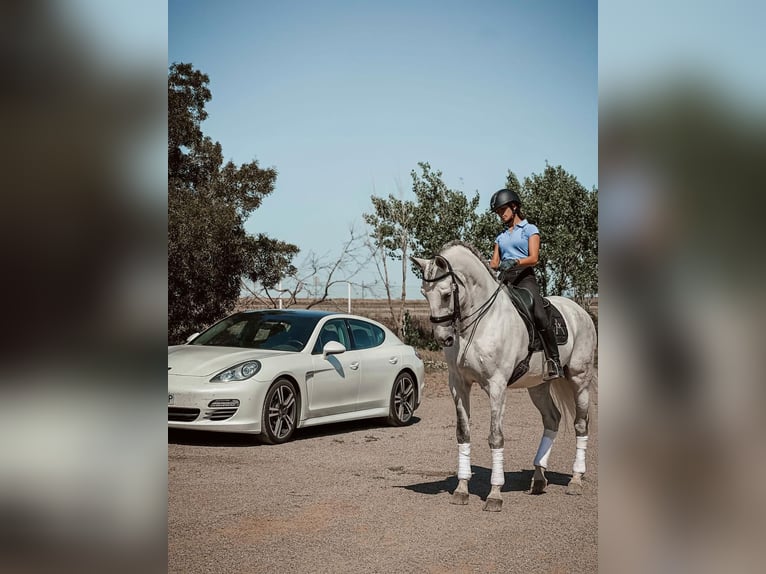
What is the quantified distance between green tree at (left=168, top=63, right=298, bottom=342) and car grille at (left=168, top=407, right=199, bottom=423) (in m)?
7.16

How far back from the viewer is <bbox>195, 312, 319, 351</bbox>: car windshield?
35.7 ft

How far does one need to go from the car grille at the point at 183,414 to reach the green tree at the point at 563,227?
18.7 metres

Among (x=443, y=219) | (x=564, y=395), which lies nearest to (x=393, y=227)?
(x=443, y=219)

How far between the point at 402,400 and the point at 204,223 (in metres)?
6.72

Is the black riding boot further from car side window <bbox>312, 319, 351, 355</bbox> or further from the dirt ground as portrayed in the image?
car side window <bbox>312, 319, 351, 355</bbox>

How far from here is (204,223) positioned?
55.3 feet

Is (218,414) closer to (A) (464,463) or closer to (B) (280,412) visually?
(B) (280,412)

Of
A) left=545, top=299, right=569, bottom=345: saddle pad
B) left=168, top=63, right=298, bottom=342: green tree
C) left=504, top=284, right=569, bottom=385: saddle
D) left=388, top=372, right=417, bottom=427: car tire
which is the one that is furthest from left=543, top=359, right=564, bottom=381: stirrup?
left=168, top=63, right=298, bottom=342: green tree

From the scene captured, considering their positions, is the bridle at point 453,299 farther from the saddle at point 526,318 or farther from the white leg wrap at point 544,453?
the white leg wrap at point 544,453

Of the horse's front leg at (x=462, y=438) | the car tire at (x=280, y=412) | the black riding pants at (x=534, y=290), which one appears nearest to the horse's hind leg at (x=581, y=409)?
the black riding pants at (x=534, y=290)

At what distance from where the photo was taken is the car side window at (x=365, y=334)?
38.2 ft

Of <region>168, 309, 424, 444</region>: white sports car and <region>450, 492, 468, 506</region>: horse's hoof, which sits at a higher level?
<region>168, 309, 424, 444</region>: white sports car
